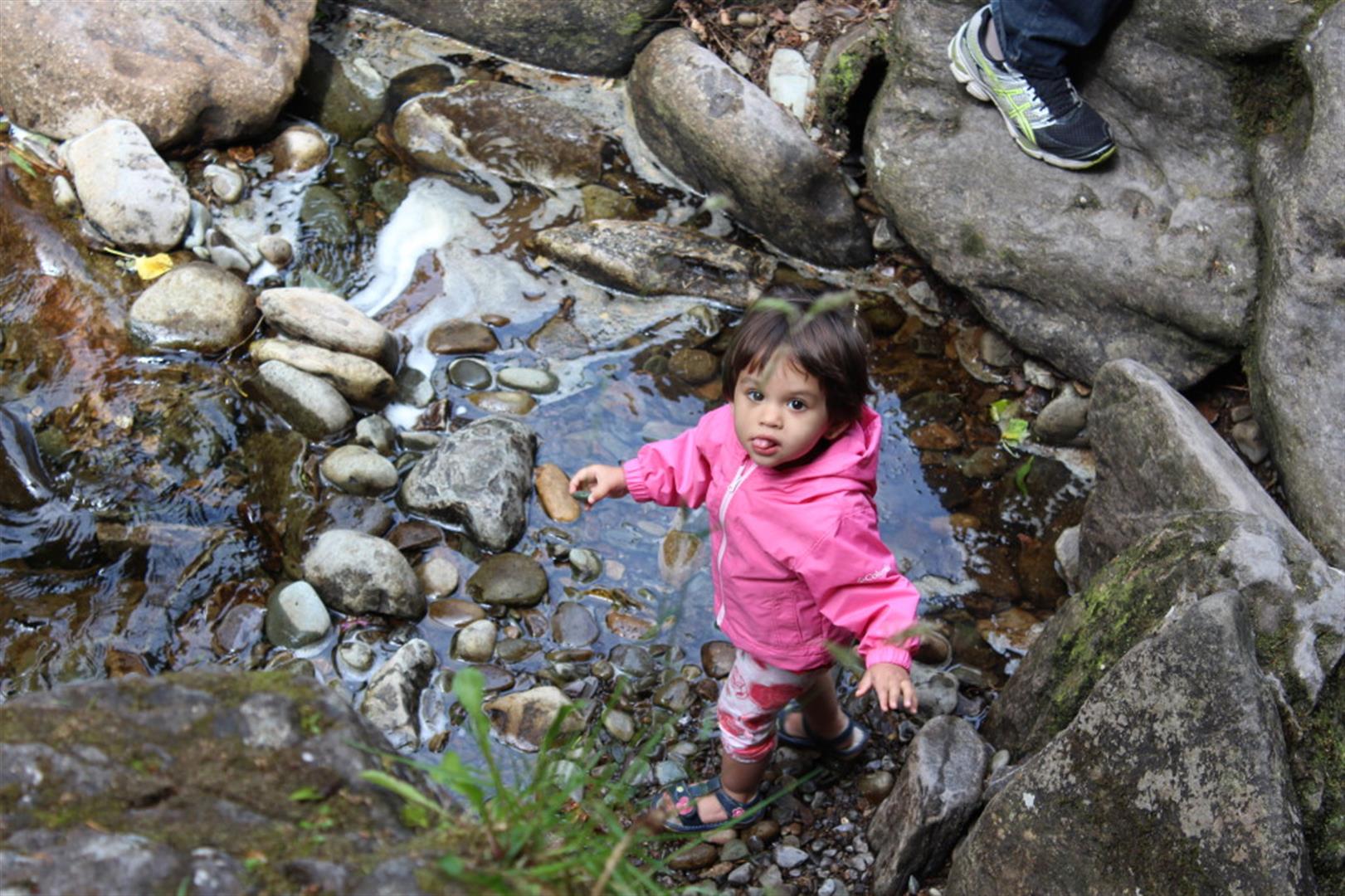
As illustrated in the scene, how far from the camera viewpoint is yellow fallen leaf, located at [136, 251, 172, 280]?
14.8ft

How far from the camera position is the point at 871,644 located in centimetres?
268

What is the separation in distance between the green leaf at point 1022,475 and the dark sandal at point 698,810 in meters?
1.70

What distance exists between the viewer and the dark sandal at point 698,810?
3213 millimetres

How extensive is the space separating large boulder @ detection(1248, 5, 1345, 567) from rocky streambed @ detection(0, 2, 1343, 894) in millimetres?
262

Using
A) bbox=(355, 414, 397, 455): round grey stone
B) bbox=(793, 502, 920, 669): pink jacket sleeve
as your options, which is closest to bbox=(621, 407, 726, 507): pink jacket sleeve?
bbox=(793, 502, 920, 669): pink jacket sleeve

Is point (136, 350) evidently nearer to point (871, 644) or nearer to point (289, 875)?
point (871, 644)

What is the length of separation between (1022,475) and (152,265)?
348 cm

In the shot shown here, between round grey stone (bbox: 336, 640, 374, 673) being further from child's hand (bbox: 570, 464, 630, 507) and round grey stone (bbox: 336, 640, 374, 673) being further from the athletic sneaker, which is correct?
the athletic sneaker

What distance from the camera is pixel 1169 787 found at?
230 centimetres

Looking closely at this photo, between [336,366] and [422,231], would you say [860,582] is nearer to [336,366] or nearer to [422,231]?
[336,366]

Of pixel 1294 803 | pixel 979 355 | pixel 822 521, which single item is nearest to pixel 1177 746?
pixel 1294 803

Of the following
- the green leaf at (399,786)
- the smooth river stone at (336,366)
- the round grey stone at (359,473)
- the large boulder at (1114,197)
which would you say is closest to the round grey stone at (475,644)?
the round grey stone at (359,473)

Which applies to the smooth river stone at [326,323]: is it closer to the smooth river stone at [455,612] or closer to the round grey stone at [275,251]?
the round grey stone at [275,251]

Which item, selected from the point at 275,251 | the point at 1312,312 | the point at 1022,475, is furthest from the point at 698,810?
the point at 275,251
